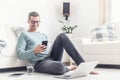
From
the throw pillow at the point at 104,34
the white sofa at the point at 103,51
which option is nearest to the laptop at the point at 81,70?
the white sofa at the point at 103,51

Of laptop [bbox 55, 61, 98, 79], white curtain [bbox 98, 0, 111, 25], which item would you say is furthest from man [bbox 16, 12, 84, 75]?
white curtain [bbox 98, 0, 111, 25]

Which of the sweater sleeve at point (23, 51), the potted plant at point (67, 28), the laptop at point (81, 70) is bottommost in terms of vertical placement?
the laptop at point (81, 70)

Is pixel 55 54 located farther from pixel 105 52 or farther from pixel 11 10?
pixel 11 10

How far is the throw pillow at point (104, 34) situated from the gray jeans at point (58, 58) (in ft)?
4.41

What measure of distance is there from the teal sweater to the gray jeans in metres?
0.08

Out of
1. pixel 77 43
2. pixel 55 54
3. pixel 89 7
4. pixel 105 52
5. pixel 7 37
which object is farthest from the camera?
pixel 89 7

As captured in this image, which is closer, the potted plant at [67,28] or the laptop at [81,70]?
the laptop at [81,70]

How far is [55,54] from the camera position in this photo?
321 centimetres

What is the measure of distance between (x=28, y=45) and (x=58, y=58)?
419mm

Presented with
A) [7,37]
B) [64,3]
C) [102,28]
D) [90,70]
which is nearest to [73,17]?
[64,3]

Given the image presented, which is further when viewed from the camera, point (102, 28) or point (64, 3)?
point (64, 3)

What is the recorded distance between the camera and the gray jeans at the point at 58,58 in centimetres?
282

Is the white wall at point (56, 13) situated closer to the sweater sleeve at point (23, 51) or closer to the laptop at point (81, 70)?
the sweater sleeve at point (23, 51)

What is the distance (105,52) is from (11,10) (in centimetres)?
180
